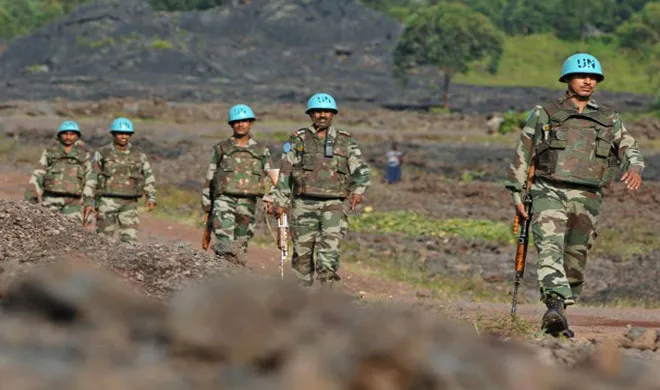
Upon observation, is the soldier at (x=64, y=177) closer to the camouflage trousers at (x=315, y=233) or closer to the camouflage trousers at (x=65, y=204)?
the camouflage trousers at (x=65, y=204)

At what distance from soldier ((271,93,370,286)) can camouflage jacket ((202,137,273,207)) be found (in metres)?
1.84

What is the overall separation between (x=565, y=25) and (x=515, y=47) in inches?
662

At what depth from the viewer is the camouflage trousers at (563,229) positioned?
33.1ft

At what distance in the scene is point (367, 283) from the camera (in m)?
16.8

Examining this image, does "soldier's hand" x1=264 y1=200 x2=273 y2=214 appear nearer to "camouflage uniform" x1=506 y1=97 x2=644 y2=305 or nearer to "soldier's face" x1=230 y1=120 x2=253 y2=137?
"soldier's face" x1=230 y1=120 x2=253 y2=137

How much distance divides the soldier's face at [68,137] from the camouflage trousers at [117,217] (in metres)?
0.76

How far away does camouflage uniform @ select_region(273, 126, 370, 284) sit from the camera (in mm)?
12273

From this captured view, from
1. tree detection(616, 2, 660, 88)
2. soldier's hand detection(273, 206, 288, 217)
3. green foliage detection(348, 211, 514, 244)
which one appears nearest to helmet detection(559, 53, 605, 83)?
soldier's hand detection(273, 206, 288, 217)

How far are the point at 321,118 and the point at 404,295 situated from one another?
394cm

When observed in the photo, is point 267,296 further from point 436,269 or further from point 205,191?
point 436,269

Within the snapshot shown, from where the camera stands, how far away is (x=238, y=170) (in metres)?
14.3

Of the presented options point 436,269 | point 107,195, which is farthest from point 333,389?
point 436,269

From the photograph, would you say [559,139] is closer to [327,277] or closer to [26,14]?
[327,277]

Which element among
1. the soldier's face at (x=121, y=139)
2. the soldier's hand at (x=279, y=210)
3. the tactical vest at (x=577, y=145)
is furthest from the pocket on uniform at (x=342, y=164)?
the soldier's face at (x=121, y=139)
